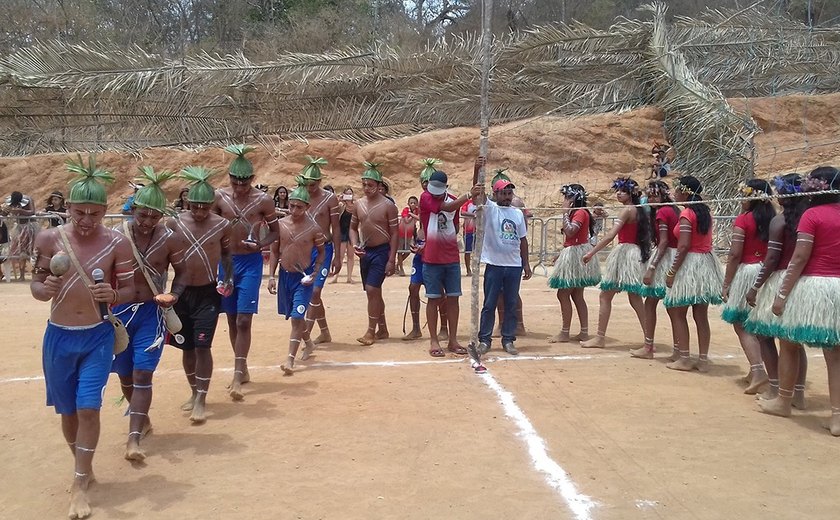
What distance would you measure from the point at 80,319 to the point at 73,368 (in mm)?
312

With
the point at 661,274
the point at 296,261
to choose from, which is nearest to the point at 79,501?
the point at 296,261

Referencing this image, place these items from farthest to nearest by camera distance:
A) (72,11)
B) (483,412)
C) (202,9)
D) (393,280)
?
1. (202,9)
2. (72,11)
3. (393,280)
4. (483,412)

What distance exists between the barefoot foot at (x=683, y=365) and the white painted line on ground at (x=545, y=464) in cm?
214

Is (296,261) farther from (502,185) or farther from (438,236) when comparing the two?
(502,185)

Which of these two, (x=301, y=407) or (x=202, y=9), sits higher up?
(x=202, y=9)

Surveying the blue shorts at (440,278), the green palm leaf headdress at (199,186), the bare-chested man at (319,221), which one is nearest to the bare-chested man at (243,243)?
the green palm leaf headdress at (199,186)

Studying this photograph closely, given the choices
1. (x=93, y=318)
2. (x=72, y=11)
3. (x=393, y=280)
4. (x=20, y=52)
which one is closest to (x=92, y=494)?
(x=93, y=318)

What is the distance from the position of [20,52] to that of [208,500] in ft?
64.1

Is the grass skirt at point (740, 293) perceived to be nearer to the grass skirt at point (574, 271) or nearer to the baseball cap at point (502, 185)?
the grass skirt at point (574, 271)

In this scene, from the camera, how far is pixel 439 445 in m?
4.92

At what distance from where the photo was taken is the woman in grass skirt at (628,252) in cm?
769

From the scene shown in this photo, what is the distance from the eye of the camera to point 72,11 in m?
28.7

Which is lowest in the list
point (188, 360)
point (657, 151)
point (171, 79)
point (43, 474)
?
point (43, 474)

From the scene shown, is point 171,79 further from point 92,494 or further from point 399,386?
point 92,494
